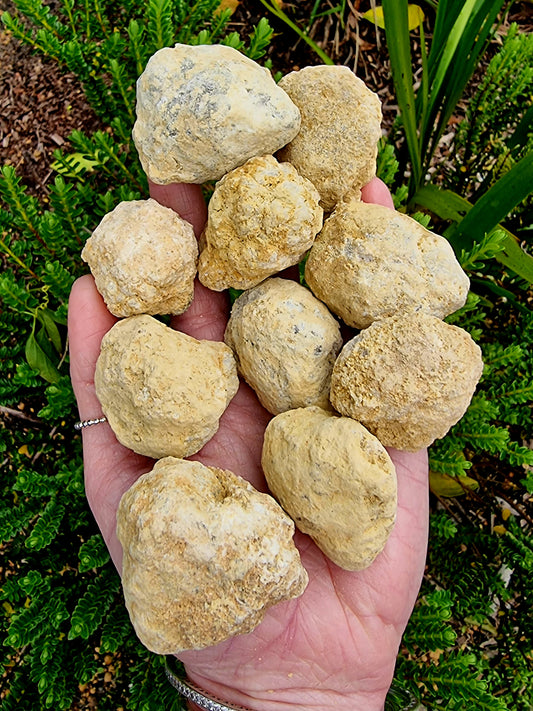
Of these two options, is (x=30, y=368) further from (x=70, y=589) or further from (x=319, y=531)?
(x=319, y=531)

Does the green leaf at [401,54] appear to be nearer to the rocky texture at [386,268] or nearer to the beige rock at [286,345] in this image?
the rocky texture at [386,268]

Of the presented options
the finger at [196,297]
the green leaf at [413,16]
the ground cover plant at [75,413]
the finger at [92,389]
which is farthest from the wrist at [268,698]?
the green leaf at [413,16]

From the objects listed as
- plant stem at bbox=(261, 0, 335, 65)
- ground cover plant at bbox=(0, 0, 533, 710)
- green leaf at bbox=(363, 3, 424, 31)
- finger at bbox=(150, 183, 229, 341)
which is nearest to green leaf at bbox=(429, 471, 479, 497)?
ground cover plant at bbox=(0, 0, 533, 710)

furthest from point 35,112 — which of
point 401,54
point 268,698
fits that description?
point 268,698

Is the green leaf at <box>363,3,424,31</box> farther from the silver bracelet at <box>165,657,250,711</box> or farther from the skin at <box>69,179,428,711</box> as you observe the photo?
the silver bracelet at <box>165,657,250,711</box>

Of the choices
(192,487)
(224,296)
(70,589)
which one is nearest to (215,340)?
(224,296)

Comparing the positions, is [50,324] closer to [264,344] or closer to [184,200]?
[184,200]
